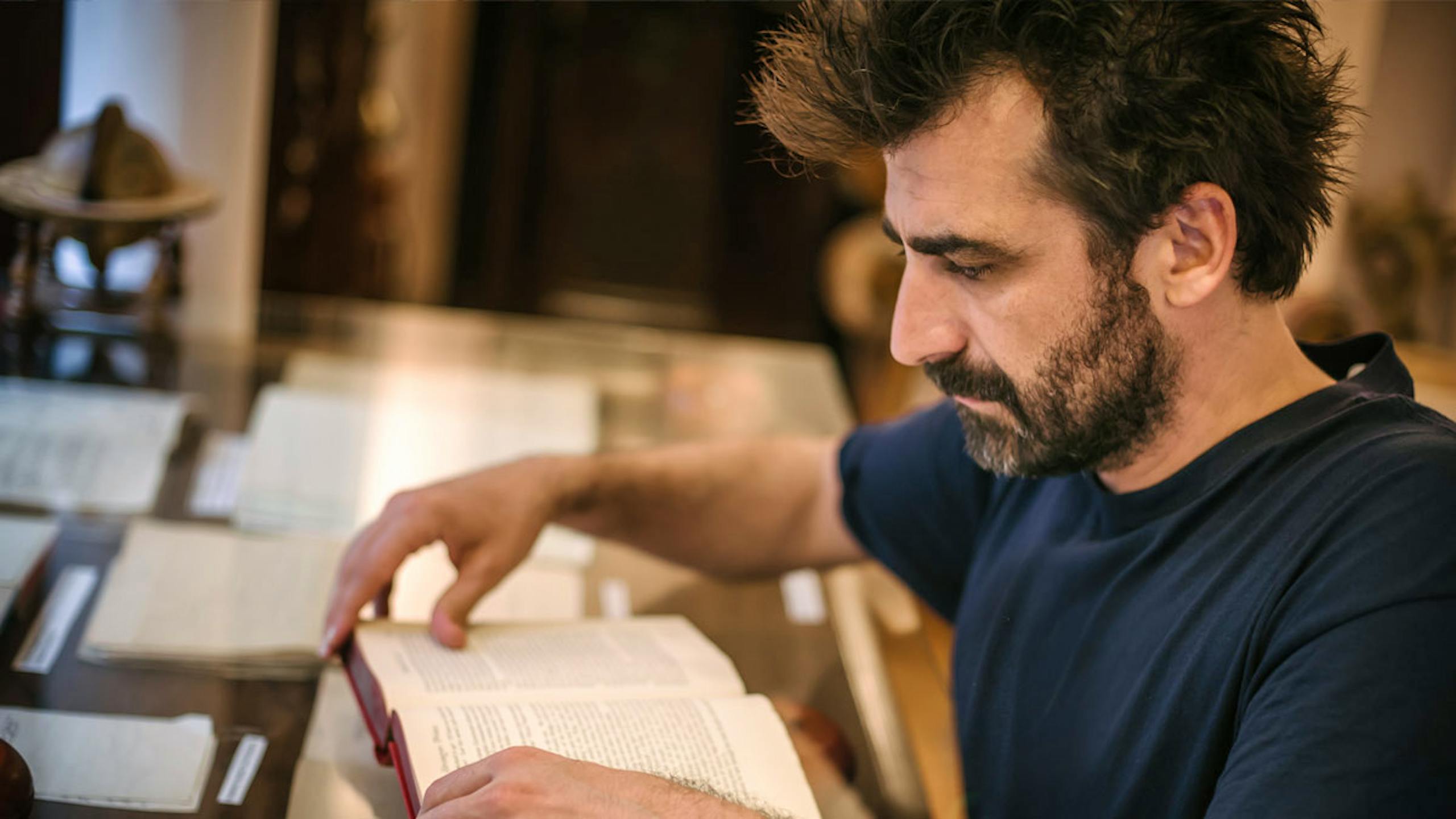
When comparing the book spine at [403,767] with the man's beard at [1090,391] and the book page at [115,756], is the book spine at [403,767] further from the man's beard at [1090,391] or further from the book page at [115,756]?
the man's beard at [1090,391]

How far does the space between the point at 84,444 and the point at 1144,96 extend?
121cm

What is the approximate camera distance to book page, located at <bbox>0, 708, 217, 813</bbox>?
0.98 metres

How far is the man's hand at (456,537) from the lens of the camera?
3.92 feet

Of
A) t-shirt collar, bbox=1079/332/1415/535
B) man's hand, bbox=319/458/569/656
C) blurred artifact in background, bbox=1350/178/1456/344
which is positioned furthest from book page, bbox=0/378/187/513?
blurred artifact in background, bbox=1350/178/1456/344

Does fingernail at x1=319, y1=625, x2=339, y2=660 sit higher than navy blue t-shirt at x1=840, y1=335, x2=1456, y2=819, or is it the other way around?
navy blue t-shirt at x1=840, y1=335, x2=1456, y2=819

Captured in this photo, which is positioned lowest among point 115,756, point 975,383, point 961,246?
point 115,756

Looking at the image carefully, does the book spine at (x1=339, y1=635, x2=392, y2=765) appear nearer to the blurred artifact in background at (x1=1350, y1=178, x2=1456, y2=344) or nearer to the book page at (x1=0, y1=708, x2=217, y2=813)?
the book page at (x1=0, y1=708, x2=217, y2=813)

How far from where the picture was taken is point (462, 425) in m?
1.76

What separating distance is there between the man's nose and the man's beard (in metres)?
0.03

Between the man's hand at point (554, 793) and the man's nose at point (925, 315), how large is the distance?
398 mm

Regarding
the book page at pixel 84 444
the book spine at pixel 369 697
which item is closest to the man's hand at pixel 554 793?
the book spine at pixel 369 697

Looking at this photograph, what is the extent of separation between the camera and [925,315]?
111cm

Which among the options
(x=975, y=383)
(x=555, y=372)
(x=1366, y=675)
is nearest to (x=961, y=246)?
(x=975, y=383)

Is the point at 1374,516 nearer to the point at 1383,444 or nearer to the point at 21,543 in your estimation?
the point at 1383,444
